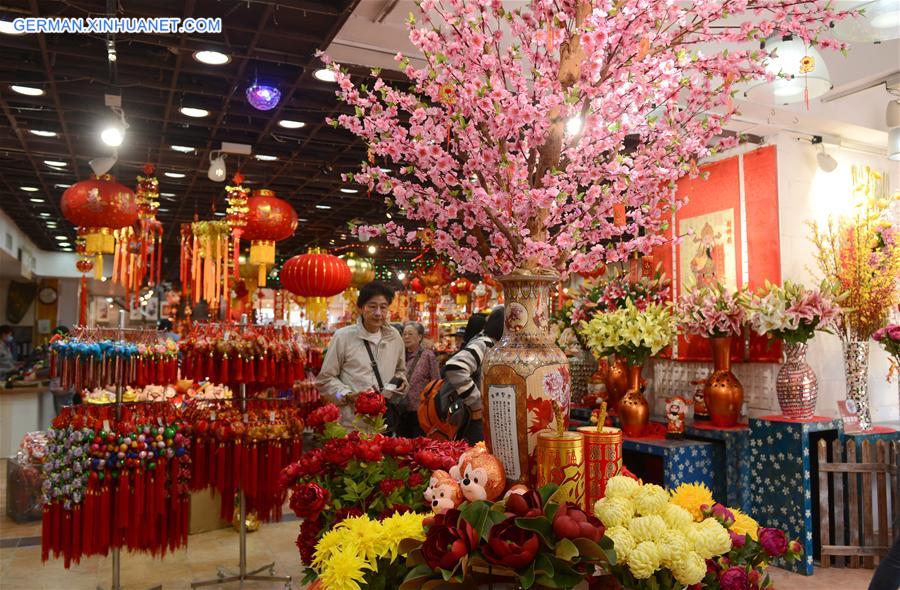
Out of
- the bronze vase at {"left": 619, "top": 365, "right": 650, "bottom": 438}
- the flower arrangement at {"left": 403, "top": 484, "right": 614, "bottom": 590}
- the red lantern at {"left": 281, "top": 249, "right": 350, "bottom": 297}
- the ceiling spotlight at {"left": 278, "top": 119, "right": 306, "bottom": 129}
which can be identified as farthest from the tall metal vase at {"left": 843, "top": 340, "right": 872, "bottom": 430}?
the ceiling spotlight at {"left": 278, "top": 119, "right": 306, "bottom": 129}

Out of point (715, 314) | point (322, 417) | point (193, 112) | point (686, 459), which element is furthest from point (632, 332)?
point (193, 112)

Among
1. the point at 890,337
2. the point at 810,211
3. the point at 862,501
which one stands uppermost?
the point at 810,211

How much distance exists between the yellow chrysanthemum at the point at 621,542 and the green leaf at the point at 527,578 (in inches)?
6.3

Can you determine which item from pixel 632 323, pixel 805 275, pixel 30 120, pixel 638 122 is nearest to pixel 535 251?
pixel 638 122

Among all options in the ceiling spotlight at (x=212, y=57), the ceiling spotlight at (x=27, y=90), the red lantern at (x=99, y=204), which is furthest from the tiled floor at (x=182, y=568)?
the ceiling spotlight at (x=27, y=90)

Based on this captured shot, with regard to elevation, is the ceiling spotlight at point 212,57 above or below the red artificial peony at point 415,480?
above

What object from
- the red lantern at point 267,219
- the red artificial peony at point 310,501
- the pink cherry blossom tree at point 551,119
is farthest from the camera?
the red lantern at point 267,219

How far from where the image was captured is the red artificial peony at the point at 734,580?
1287 millimetres

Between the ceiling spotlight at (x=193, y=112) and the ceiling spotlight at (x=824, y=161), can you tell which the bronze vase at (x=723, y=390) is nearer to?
the ceiling spotlight at (x=824, y=161)

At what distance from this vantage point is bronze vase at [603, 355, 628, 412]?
5.05 metres

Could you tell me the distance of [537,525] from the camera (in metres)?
1.16

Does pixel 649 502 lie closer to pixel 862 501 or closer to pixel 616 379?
pixel 862 501

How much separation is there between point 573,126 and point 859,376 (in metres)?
3.84

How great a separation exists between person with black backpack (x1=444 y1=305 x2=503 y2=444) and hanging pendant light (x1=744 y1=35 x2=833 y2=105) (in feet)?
5.56
